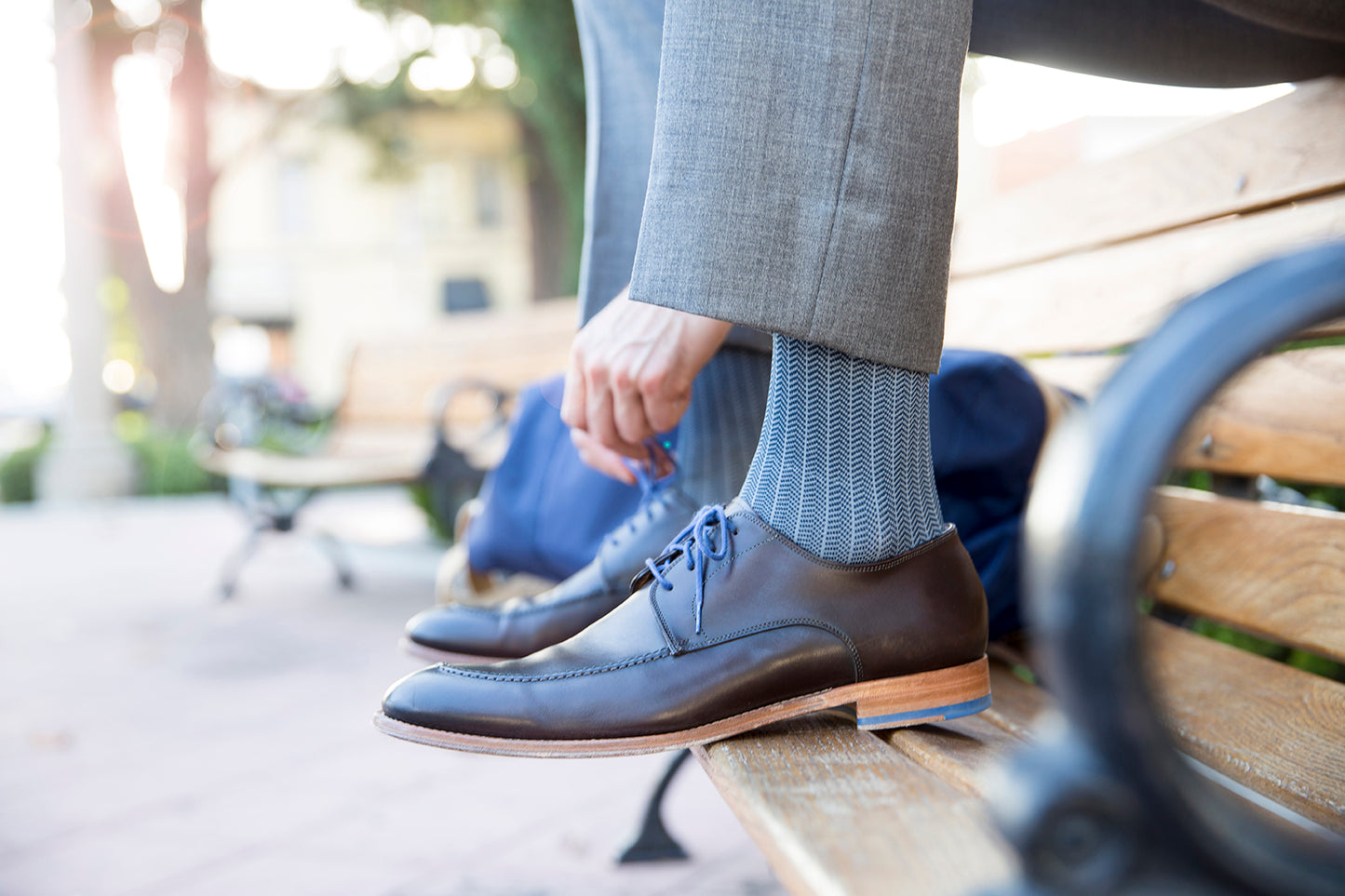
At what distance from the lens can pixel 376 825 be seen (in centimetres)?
167

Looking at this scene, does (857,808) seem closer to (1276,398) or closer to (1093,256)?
(1276,398)

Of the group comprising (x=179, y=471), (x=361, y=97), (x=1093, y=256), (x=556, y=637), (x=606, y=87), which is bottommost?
(x=179, y=471)

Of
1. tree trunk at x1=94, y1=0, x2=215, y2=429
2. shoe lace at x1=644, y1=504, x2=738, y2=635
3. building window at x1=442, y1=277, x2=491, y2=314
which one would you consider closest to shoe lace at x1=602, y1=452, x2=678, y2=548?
shoe lace at x1=644, y1=504, x2=738, y2=635

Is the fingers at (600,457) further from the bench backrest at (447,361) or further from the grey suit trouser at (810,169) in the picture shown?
the bench backrest at (447,361)

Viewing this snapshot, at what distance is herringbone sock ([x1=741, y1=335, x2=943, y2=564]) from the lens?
→ 815 mm

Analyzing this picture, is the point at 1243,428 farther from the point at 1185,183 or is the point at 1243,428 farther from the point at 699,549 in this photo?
the point at 699,549

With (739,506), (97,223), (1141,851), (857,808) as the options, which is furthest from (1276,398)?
(97,223)

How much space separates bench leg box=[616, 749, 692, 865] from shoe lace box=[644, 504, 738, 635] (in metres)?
0.78

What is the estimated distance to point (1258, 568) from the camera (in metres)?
1.03

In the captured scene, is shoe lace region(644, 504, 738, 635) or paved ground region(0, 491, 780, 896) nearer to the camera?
shoe lace region(644, 504, 738, 635)

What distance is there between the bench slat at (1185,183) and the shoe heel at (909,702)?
0.68m

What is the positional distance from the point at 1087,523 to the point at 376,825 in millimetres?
1629

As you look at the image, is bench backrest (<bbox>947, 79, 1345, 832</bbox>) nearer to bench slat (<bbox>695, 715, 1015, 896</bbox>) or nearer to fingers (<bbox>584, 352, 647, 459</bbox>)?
bench slat (<bbox>695, 715, 1015, 896</bbox>)

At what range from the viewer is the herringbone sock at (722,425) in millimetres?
1193
